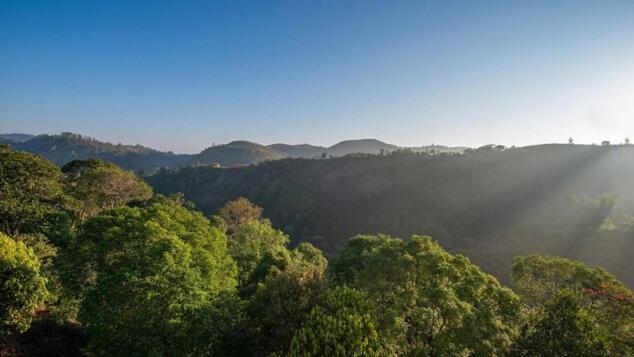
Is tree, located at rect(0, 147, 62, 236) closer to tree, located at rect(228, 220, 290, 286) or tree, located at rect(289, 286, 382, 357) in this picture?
tree, located at rect(228, 220, 290, 286)

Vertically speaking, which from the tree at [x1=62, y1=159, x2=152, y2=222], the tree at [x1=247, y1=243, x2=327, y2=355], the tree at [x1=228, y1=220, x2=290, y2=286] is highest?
the tree at [x1=62, y1=159, x2=152, y2=222]

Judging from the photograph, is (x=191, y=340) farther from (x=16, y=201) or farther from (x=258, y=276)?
(x=16, y=201)

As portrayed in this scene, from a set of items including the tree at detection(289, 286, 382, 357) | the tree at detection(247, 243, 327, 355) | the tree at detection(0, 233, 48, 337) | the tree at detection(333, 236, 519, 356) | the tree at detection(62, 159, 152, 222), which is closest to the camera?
the tree at detection(289, 286, 382, 357)

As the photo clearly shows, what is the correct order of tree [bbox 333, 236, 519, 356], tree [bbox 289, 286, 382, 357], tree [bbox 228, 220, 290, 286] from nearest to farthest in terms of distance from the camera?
1. tree [bbox 289, 286, 382, 357]
2. tree [bbox 333, 236, 519, 356]
3. tree [bbox 228, 220, 290, 286]

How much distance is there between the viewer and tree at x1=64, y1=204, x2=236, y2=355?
17.9 metres

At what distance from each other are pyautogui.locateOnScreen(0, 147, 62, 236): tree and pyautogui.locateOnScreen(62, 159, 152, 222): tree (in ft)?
9.73

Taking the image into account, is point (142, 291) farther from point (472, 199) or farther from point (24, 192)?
point (472, 199)

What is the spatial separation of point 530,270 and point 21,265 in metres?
33.7

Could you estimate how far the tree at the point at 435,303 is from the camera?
56.5 feet

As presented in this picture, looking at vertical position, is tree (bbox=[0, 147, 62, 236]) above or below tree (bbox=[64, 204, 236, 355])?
above

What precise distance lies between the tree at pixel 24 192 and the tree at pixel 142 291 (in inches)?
614

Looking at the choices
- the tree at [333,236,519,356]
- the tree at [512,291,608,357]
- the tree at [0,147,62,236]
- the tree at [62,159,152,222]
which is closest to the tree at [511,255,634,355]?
the tree at [512,291,608,357]

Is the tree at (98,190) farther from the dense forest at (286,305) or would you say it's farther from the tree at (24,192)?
the dense forest at (286,305)

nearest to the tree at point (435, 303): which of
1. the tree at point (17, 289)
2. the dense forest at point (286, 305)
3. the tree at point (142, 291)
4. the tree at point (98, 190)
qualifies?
the dense forest at point (286, 305)
